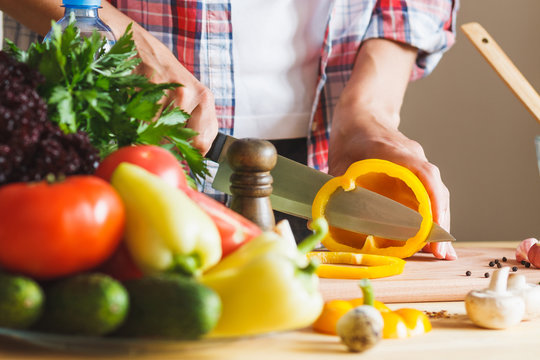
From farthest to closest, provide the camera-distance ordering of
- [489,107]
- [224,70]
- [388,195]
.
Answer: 1. [489,107]
2. [224,70]
3. [388,195]

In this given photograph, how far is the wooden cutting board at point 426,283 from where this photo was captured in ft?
2.93

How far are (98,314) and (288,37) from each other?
1253mm

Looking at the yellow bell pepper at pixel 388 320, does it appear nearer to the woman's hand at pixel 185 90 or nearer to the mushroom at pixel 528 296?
the mushroom at pixel 528 296

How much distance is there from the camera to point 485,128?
2.96m

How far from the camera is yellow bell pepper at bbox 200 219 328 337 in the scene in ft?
1.90

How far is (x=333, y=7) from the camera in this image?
1.66 m

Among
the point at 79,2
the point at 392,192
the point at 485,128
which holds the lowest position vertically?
the point at 485,128

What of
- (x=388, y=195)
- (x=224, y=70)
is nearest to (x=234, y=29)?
(x=224, y=70)

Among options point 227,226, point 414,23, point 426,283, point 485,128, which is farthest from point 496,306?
point 485,128

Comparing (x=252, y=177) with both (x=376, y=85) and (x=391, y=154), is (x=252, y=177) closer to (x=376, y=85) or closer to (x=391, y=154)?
(x=391, y=154)

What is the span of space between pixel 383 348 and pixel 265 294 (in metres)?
0.16

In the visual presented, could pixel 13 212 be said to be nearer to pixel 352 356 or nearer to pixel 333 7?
pixel 352 356

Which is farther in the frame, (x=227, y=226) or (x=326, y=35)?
(x=326, y=35)

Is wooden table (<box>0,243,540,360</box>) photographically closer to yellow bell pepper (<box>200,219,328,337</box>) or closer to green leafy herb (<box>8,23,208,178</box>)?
yellow bell pepper (<box>200,219,328,337</box>)
